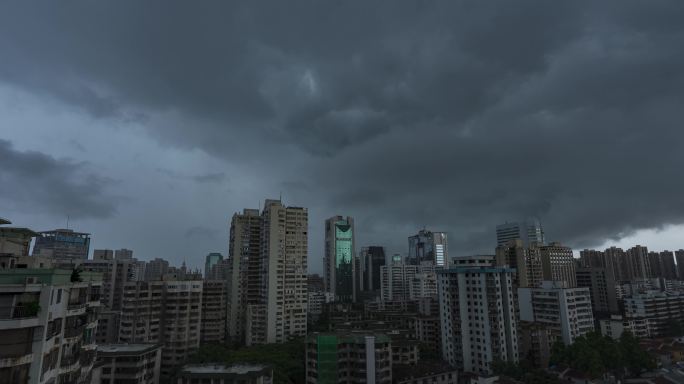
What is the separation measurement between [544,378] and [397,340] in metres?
25.0

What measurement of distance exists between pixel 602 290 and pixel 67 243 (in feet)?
653

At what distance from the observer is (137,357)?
183 feet

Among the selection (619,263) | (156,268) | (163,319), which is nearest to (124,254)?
(156,268)

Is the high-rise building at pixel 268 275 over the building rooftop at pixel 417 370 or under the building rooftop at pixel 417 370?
over

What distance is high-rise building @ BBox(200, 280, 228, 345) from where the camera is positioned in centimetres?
9281

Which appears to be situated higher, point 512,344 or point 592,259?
point 592,259

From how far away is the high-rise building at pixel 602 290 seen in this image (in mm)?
123000

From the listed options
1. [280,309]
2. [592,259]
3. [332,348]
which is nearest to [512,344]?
[332,348]

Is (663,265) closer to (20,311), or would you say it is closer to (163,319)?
(163,319)

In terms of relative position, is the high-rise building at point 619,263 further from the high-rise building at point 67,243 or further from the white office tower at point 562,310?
the high-rise building at point 67,243

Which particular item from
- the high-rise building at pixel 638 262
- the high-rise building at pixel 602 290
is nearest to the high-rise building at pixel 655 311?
the high-rise building at pixel 602 290

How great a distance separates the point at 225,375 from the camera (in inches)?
1962

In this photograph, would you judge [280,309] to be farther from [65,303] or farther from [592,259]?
[592,259]

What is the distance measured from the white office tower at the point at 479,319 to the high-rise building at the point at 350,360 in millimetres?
24032
